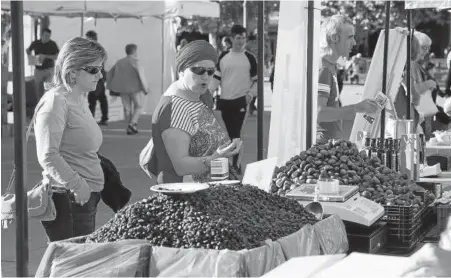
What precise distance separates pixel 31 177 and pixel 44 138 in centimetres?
607

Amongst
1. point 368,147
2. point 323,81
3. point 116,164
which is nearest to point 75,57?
point 368,147

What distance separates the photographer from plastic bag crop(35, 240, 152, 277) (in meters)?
2.44

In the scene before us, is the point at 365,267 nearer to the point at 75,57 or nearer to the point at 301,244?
the point at 301,244

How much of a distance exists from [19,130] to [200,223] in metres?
0.74

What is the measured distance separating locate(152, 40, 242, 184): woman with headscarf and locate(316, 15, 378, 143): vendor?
1.27 metres

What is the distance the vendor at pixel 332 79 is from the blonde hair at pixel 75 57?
70.8 inches

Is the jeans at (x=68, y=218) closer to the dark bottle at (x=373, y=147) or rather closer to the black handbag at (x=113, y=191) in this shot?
the black handbag at (x=113, y=191)

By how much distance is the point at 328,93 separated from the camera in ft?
17.3

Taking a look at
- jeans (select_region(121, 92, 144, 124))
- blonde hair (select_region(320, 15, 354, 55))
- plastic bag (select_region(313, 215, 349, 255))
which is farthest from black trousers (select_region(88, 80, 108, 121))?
plastic bag (select_region(313, 215, 349, 255))

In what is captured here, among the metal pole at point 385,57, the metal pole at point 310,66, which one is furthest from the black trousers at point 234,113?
the metal pole at point 310,66

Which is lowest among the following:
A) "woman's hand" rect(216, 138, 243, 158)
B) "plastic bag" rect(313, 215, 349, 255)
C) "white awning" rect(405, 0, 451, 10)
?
"plastic bag" rect(313, 215, 349, 255)

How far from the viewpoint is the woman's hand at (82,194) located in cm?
375

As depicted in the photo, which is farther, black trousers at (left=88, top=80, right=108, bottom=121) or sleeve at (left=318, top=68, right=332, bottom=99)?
black trousers at (left=88, top=80, right=108, bottom=121)

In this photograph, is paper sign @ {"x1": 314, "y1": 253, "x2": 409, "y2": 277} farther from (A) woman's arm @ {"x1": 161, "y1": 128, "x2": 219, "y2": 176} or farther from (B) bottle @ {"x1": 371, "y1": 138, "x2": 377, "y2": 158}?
(B) bottle @ {"x1": 371, "y1": 138, "x2": 377, "y2": 158}
